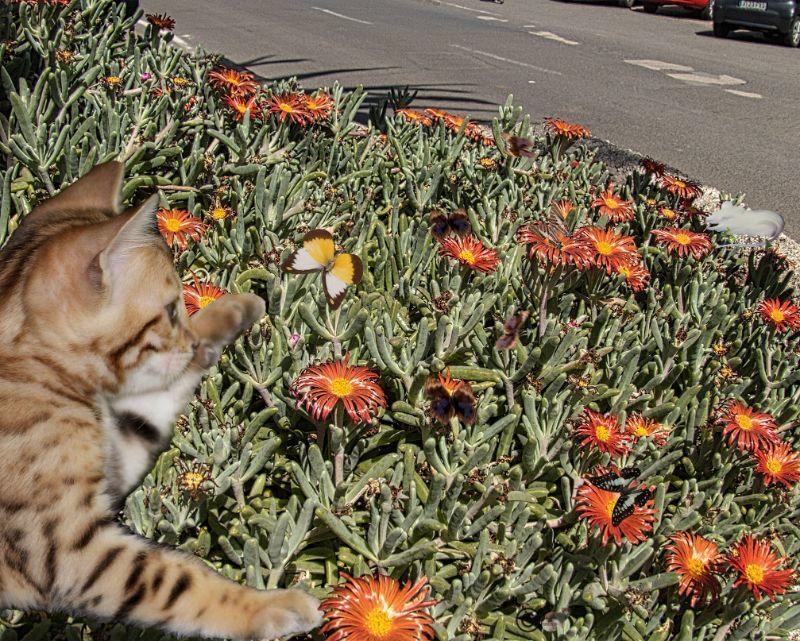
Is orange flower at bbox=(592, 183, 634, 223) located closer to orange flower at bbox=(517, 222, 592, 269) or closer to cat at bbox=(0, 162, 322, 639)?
orange flower at bbox=(517, 222, 592, 269)

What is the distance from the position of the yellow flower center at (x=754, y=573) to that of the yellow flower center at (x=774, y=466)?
352 mm

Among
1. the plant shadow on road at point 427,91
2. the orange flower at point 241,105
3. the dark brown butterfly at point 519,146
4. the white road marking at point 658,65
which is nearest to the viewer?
the orange flower at point 241,105

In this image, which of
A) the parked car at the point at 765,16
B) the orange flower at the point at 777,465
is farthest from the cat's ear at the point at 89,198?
the parked car at the point at 765,16

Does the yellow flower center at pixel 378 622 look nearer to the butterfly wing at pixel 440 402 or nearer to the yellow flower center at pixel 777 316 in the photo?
the butterfly wing at pixel 440 402

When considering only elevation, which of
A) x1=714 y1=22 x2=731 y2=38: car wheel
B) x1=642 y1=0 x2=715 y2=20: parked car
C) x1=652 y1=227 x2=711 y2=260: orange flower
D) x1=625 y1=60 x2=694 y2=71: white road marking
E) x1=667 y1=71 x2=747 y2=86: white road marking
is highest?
x1=642 y1=0 x2=715 y2=20: parked car

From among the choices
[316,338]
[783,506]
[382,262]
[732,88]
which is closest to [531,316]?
[382,262]

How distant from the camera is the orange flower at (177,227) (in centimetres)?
224

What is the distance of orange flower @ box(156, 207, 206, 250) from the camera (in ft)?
7.34

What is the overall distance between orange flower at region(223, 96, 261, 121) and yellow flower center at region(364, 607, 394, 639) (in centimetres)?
205

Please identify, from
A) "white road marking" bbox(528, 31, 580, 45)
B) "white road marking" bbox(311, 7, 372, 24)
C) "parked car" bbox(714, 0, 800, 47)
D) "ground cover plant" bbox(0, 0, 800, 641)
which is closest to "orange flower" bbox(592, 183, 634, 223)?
"ground cover plant" bbox(0, 0, 800, 641)

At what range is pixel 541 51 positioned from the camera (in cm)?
1134

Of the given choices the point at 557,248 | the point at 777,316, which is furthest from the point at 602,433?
the point at 777,316

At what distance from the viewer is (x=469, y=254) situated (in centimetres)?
235

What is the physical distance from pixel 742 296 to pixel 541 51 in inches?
375
